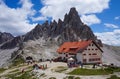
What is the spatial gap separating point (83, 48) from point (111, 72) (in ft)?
126

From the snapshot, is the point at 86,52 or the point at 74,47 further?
the point at 74,47

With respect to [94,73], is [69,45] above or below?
above

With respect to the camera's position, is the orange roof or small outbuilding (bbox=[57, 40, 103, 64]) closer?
Answer: small outbuilding (bbox=[57, 40, 103, 64])

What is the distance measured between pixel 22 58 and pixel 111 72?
390 feet

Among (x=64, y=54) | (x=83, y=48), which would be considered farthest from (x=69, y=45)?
(x=83, y=48)

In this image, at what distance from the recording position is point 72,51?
358 ft

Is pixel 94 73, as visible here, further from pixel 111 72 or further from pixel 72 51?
pixel 72 51

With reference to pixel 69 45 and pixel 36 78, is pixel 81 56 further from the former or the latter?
pixel 36 78

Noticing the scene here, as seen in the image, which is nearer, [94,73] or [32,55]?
[94,73]

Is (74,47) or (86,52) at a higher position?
(74,47)

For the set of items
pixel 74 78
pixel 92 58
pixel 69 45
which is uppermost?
pixel 69 45

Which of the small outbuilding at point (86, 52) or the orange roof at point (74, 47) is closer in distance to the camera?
the small outbuilding at point (86, 52)

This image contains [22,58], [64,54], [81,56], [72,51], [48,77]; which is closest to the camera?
[48,77]

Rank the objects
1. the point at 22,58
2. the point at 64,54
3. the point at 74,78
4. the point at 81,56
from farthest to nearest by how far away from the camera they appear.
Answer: the point at 22,58 → the point at 64,54 → the point at 81,56 → the point at 74,78
